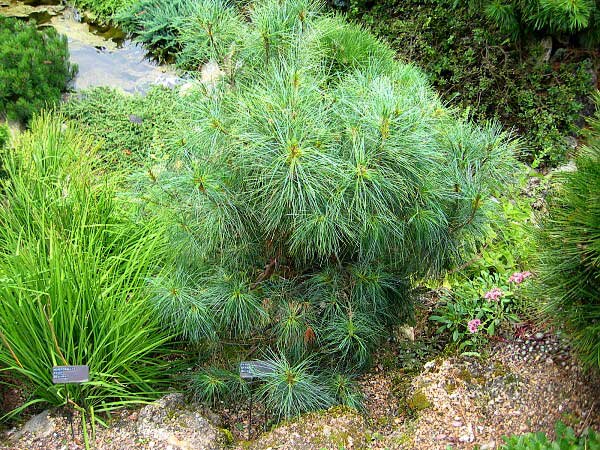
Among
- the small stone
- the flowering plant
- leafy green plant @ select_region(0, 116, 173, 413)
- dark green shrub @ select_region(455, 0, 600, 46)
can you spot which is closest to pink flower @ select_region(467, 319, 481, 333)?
the flowering plant

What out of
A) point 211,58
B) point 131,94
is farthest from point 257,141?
point 131,94

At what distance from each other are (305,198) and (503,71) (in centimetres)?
295

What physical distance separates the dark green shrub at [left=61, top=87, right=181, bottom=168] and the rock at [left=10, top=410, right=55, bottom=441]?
2.72m

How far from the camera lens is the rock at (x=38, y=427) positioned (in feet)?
9.37

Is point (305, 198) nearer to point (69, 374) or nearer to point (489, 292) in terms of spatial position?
point (489, 292)

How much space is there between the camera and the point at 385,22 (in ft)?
17.7

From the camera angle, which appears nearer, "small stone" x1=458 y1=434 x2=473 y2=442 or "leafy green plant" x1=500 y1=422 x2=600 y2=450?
"leafy green plant" x1=500 y1=422 x2=600 y2=450

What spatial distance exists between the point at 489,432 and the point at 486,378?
29 cm

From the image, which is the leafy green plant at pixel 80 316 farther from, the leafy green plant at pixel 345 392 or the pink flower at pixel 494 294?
the pink flower at pixel 494 294

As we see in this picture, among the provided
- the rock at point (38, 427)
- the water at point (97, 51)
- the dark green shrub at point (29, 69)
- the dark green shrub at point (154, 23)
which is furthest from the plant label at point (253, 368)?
the dark green shrub at point (154, 23)

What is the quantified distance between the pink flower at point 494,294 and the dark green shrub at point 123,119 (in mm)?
3190

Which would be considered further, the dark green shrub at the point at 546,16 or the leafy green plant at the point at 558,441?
the dark green shrub at the point at 546,16

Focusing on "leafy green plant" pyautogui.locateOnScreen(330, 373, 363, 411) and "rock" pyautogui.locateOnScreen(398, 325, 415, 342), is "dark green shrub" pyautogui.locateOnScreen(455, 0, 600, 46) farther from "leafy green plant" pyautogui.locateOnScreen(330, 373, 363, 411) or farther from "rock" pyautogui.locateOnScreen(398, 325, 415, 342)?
"leafy green plant" pyautogui.locateOnScreen(330, 373, 363, 411)

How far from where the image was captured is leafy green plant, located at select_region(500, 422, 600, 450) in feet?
7.19
